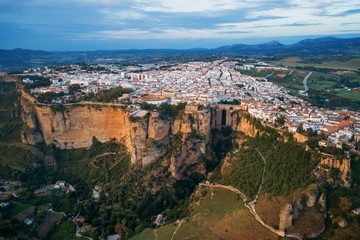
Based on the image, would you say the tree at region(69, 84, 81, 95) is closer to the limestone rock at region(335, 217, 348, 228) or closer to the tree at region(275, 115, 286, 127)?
the tree at region(275, 115, 286, 127)

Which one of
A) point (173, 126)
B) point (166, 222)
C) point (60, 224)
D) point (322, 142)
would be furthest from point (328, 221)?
point (60, 224)

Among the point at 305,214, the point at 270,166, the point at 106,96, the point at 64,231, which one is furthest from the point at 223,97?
the point at 64,231

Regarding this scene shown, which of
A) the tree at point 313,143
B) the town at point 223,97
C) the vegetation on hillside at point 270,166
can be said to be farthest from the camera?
the town at point 223,97

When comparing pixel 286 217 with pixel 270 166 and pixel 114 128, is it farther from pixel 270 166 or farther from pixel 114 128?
pixel 114 128

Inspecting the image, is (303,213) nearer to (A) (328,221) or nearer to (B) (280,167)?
(A) (328,221)

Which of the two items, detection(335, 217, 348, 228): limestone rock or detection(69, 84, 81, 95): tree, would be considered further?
detection(69, 84, 81, 95): tree

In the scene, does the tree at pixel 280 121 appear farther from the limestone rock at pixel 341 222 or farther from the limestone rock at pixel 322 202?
the limestone rock at pixel 341 222

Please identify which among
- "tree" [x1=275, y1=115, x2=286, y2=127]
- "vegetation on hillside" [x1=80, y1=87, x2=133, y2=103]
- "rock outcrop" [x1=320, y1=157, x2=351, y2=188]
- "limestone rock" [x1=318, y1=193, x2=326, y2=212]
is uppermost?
"vegetation on hillside" [x1=80, y1=87, x2=133, y2=103]

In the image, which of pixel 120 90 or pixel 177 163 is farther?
pixel 120 90

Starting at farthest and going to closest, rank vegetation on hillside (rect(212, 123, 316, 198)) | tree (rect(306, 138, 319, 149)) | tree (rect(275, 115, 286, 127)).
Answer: tree (rect(275, 115, 286, 127)), tree (rect(306, 138, 319, 149)), vegetation on hillside (rect(212, 123, 316, 198))

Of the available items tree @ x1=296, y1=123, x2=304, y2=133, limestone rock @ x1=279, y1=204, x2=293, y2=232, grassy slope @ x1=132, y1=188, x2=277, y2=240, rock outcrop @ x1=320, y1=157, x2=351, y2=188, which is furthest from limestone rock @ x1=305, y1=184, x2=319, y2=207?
tree @ x1=296, y1=123, x2=304, y2=133

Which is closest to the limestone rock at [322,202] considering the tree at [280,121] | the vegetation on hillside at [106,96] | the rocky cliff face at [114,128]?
the tree at [280,121]
